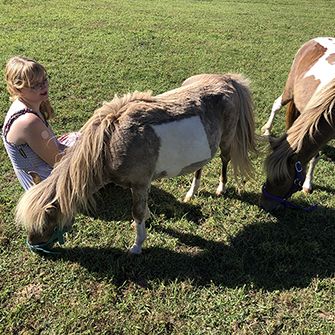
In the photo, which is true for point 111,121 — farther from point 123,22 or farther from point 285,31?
point 285,31

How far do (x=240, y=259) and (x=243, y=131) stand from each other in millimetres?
1188

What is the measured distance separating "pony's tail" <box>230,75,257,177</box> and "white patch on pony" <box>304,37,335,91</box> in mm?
892

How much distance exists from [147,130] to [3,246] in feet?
5.56

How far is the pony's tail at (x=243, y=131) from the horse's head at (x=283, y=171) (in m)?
0.34

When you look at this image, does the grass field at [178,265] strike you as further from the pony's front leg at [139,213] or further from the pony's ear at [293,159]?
the pony's ear at [293,159]

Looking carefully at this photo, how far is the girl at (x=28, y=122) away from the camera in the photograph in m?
2.90

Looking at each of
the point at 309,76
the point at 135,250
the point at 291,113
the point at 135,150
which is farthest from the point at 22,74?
the point at 291,113

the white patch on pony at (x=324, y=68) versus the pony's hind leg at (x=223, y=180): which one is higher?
the white patch on pony at (x=324, y=68)

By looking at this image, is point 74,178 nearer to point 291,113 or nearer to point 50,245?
point 50,245

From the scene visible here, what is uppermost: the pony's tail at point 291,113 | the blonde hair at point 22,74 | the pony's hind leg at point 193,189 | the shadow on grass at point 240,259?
the blonde hair at point 22,74

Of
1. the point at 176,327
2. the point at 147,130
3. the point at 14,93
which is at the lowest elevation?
the point at 176,327

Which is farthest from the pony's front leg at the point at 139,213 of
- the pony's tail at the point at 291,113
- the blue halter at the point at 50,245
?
the pony's tail at the point at 291,113

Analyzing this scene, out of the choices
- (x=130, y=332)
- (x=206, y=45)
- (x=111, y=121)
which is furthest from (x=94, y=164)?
(x=206, y=45)

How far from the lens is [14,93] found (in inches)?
120
